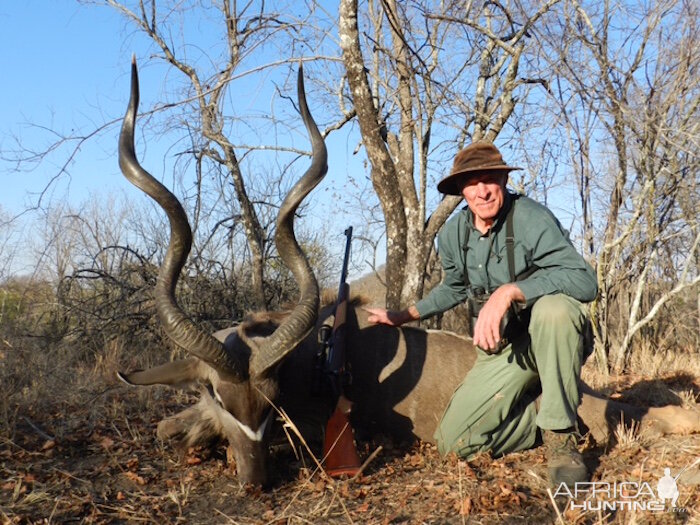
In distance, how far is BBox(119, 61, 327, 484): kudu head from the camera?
3.62m

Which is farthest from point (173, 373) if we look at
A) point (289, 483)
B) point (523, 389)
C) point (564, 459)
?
point (564, 459)

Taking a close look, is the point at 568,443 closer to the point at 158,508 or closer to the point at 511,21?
the point at 158,508

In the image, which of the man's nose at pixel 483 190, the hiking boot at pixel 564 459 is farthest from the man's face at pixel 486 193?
the hiking boot at pixel 564 459

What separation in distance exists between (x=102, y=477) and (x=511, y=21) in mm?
5004

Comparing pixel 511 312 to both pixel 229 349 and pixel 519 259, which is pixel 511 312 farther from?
pixel 229 349

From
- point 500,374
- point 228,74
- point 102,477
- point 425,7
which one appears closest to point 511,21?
point 425,7

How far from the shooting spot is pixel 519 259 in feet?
12.7

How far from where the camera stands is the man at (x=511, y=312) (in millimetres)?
3527

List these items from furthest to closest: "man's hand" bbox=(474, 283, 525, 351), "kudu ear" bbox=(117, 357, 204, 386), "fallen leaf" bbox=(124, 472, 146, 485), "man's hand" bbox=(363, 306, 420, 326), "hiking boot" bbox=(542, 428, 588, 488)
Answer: "man's hand" bbox=(363, 306, 420, 326) → "kudu ear" bbox=(117, 357, 204, 386) → "fallen leaf" bbox=(124, 472, 146, 485) → "man's hand" bbox=(474, 283, 525, 351) → "hiking boot" bbox=(542, 428, 588, 488)

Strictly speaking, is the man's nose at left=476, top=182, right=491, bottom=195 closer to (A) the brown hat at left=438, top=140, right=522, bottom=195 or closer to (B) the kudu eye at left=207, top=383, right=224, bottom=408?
(A) the brown hat at left=438, top=140, right=522, bottom=195

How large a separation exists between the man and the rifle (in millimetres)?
579

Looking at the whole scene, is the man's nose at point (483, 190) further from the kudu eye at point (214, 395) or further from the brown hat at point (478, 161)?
the kudu eye at point (214, 395)

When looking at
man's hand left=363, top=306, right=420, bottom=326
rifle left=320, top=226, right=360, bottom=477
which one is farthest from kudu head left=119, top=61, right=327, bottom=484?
man's hand left=363, top=306, right=420, bottom=326

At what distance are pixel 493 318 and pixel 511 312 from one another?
23 cm
